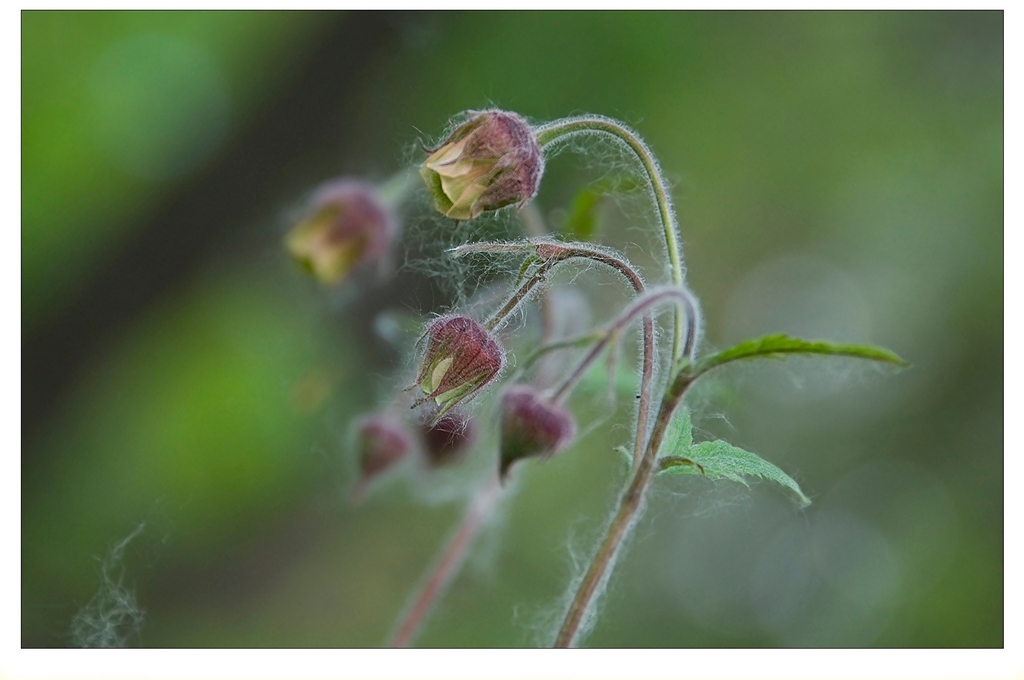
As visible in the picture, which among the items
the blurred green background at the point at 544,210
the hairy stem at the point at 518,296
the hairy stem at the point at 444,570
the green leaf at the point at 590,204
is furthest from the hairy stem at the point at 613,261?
the blurred green background at the point at 544,210

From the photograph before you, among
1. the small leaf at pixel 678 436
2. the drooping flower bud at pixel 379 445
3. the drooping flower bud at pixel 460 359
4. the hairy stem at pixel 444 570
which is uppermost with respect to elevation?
the drooping flower bud at pixel 460 359

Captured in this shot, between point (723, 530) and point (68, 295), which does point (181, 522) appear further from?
point (723, 530)

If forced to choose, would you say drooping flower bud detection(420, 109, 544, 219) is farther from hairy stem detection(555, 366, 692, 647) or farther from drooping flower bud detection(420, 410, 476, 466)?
drooping flower bud detection(420, 410, 476, 466)

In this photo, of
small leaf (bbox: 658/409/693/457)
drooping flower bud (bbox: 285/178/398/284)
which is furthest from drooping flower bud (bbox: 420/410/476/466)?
small leaf (bbox: 658/409/693/457)

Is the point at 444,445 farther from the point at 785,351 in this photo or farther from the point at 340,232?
the point at 785,351

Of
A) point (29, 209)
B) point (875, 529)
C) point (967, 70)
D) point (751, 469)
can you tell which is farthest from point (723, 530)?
point (29, 209)

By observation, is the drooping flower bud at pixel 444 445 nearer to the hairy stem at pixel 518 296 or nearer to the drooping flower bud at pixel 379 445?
the drooping flower bud at pixel 379 445
